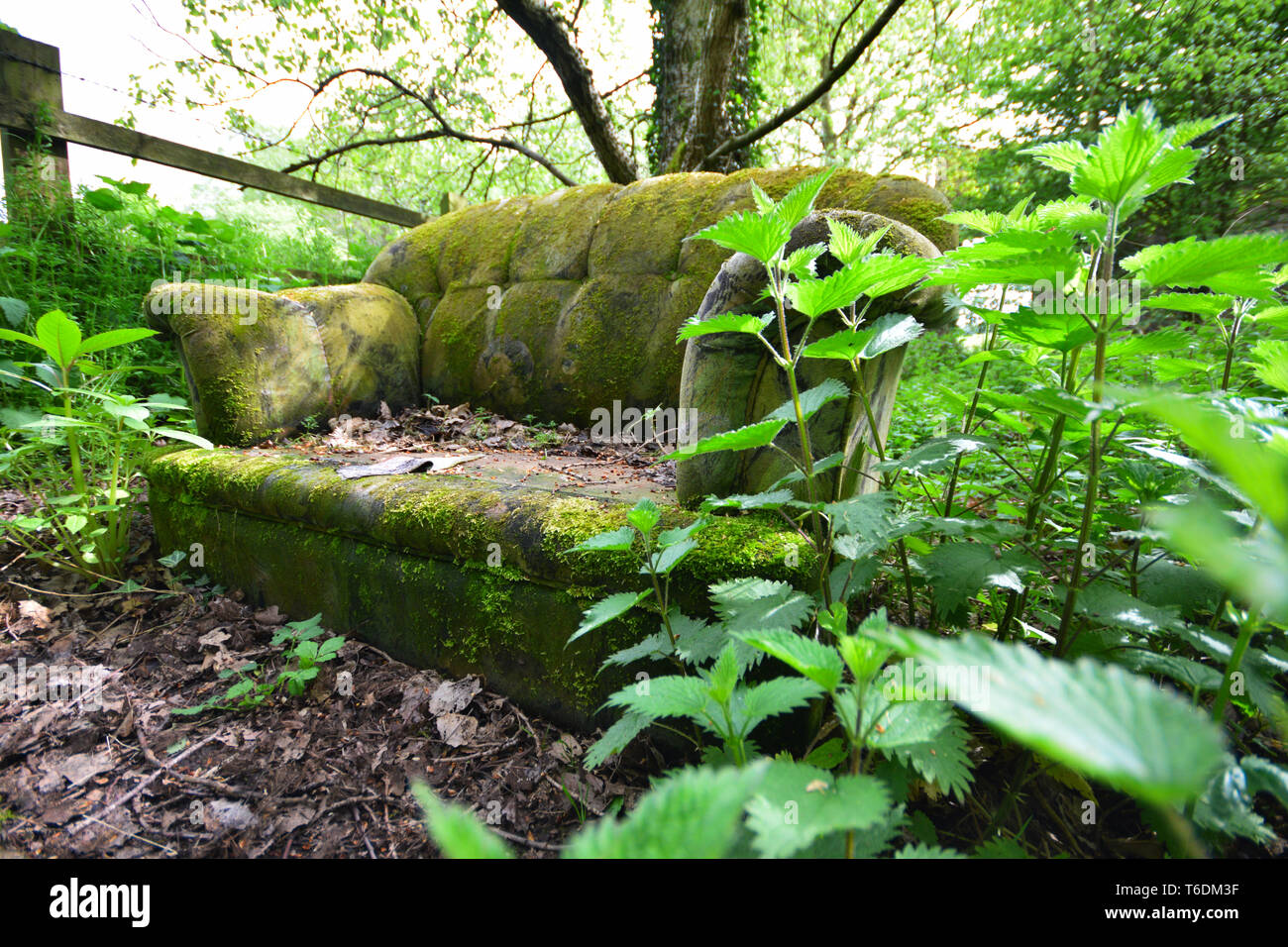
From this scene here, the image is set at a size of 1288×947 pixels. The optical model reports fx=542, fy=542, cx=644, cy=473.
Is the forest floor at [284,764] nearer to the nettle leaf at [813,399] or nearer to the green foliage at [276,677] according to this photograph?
the green foliage at [276,677]

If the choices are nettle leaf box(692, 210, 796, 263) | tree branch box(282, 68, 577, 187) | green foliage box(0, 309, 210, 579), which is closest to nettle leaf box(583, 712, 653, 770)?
nettle leaf box(692, 210, 796, 263)

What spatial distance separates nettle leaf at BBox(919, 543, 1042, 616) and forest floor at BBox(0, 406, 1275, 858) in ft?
1.13

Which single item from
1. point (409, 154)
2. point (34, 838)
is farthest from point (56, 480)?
point (409, 154)

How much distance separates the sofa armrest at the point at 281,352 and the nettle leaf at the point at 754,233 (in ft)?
7.63

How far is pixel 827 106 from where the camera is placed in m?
12.1

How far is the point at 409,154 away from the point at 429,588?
972 cm

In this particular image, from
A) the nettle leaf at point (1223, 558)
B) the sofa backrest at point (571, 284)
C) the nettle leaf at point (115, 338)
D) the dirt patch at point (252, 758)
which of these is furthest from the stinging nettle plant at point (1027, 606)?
the nettle leaf at point (115, 338)

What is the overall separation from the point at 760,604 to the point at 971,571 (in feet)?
1.12

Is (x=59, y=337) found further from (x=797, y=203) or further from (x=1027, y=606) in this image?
(x=1027, y=606)

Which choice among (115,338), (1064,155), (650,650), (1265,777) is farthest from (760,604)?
(115,338)

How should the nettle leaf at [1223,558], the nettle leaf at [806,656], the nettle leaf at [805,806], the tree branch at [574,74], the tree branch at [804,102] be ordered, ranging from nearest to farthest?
the nettle leaf at [1223,558] → the nettle leaf at [805,806] → the nettle leaf at [806,656] → the tree branch at [804,102] → the tree branch at [574,74]

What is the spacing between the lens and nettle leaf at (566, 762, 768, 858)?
1.09 ft

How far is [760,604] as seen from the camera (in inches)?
37.3

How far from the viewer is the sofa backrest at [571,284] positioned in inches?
94.6
